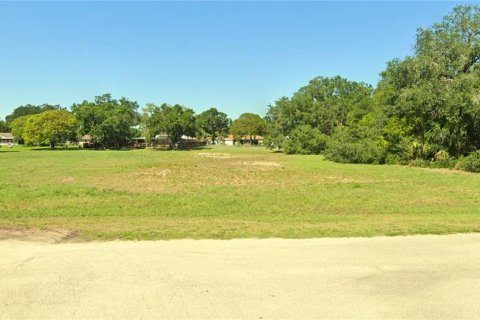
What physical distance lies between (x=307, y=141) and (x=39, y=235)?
181 feet

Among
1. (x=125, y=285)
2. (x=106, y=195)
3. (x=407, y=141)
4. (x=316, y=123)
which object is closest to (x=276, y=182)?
(x=106, y=195)

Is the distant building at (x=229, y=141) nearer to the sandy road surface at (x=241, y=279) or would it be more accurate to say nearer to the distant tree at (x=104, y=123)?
the distant tree at (x=104, y=123)

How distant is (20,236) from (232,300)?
5329mm

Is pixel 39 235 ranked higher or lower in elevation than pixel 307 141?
lower

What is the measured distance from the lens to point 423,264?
5754 millimetres

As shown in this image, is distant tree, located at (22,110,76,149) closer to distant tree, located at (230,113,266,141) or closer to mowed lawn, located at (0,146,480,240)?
distant tree, located at (230,113,266,141)

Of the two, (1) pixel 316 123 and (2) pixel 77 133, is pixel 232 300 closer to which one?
(1) pixel 316 123

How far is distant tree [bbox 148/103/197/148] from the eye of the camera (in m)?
88.2

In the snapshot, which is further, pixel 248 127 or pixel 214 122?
pixel 214 122

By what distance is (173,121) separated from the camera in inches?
3474

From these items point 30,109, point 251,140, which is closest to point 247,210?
point 251,140

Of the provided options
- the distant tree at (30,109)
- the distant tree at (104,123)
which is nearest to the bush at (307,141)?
the distant tree at (104,123)

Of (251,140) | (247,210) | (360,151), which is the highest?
(251,140)

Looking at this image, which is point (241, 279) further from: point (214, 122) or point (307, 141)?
point (214, 122)
